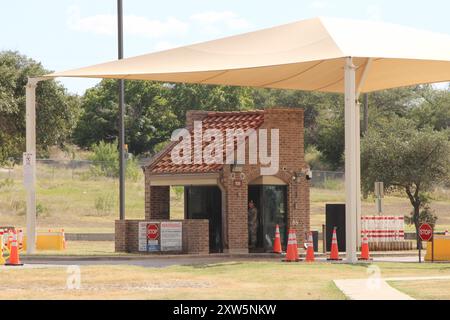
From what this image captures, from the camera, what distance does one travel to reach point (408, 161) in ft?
175

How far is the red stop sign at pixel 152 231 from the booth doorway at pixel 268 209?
3.12 meters

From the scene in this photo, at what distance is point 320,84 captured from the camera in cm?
3916

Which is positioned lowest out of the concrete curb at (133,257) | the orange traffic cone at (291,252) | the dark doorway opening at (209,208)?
the concrete curb at (133,257)

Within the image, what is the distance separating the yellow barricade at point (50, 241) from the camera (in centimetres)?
4038

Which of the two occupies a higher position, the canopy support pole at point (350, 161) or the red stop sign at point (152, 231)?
the canopy support pole at point (350, 161)

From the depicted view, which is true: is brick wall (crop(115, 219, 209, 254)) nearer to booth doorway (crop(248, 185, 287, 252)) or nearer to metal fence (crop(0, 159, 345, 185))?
booth doorway (crop(248, 185, 287, 252))

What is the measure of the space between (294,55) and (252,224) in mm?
6335

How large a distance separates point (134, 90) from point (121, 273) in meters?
76.3

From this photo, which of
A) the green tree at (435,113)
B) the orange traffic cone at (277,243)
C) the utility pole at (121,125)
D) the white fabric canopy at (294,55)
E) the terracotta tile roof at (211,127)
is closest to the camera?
the white fabric canopy at (294,55)

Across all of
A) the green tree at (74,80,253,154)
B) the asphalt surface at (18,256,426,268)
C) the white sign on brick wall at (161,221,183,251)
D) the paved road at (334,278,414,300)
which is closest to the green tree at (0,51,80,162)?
the white sign on brick wall at (161,221,183,251)

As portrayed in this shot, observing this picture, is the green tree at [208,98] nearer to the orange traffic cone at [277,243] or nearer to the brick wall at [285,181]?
the brick wall at [285,181]

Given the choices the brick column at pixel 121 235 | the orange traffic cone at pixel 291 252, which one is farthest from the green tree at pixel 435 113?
the orange traffic cone at pixel 291 252
